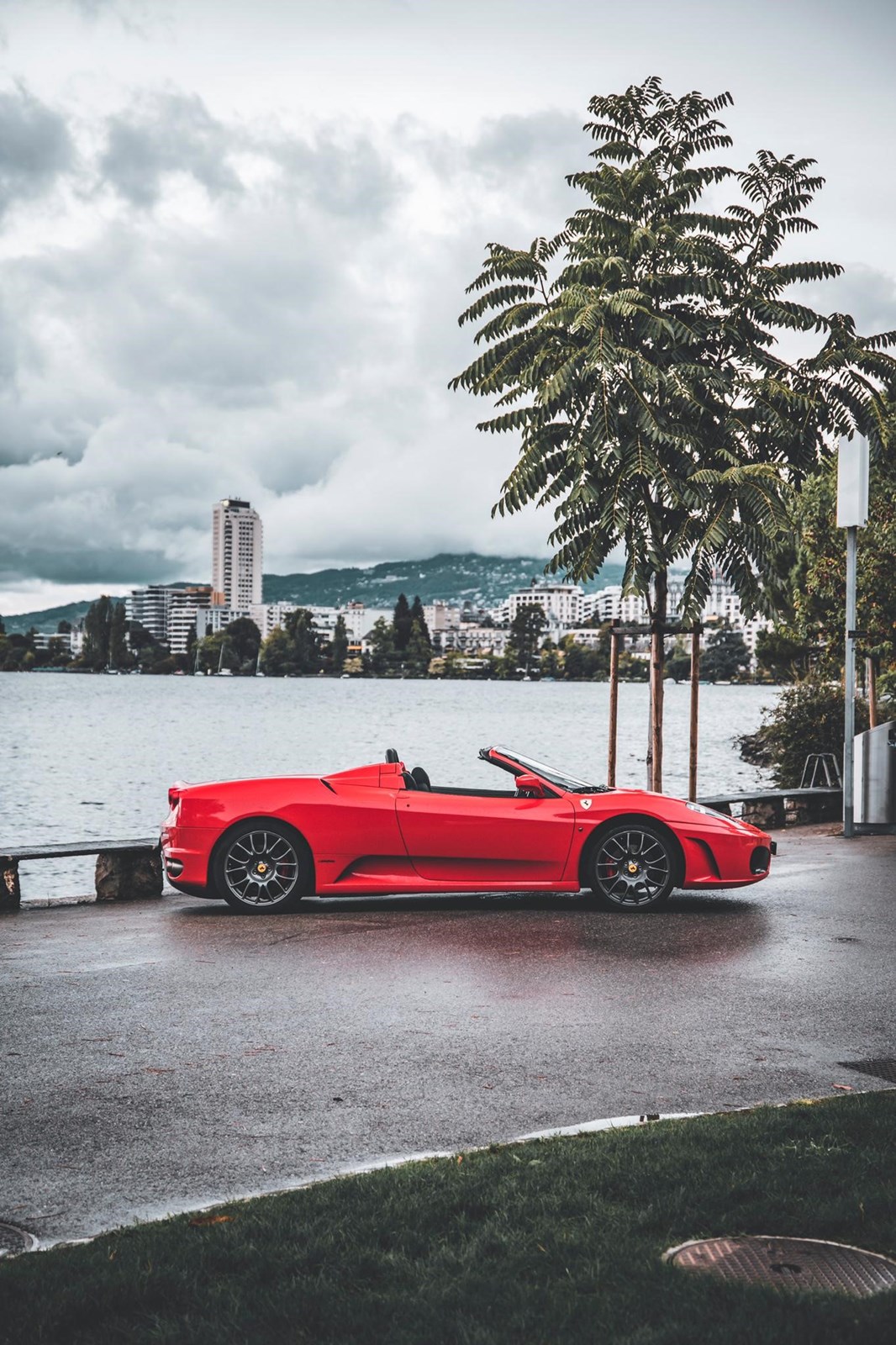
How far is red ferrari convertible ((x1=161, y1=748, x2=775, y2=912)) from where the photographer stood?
9.98 meters

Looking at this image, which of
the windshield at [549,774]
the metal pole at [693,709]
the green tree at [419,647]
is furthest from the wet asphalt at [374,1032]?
the green tree at [419,647]

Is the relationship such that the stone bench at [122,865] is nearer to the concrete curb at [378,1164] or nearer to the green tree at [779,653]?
the concrete curb at [378,1164]

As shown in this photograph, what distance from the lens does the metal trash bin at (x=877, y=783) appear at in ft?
52.3

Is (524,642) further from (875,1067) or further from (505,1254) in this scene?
(505,1254)

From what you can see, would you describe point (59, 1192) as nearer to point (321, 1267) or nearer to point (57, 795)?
point (321, 1267)

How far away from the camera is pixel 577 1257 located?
11.3 ft

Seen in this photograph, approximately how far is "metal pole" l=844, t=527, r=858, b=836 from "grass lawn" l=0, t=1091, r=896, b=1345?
1088 cm

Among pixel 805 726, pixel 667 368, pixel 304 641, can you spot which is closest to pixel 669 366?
pixel 667 368

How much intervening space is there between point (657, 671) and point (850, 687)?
7.54 feet

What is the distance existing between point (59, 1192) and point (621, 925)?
19.2ft

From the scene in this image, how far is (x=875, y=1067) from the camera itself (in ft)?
18.8

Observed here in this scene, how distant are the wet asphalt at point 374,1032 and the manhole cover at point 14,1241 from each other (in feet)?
0.24

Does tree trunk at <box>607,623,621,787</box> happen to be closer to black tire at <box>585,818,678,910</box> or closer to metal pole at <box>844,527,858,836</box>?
metal pole at <box>844,527,858,836</box>

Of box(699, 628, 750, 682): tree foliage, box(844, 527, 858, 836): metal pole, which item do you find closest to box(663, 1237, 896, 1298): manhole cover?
box(844, 527, 858, 836): metal pole
